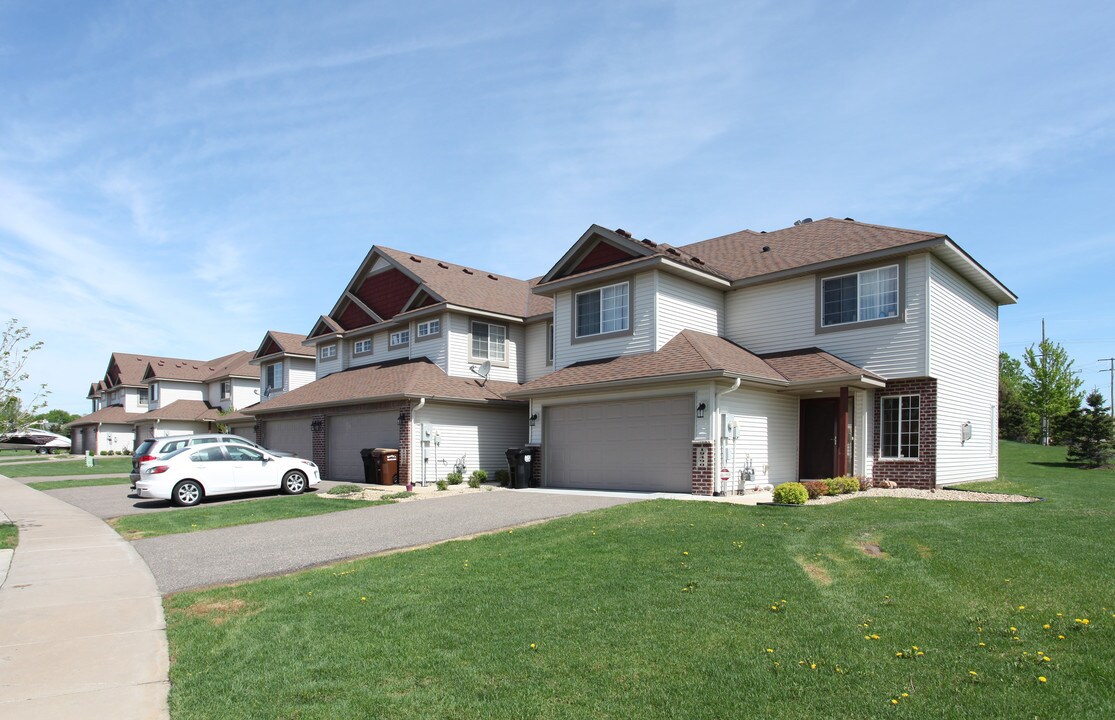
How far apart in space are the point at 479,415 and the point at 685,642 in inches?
725

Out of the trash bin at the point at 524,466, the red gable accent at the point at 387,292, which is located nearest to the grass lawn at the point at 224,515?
the trash bin at the point at 524,466

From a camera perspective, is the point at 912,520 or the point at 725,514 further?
the point at 725,514

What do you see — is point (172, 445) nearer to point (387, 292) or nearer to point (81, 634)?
point (387, 292)

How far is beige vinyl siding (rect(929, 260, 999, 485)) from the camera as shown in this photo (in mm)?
17891

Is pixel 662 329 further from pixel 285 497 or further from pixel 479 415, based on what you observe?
pixel 285 497

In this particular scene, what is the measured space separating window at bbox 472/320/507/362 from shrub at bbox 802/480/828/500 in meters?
12.6

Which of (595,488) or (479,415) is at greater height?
(479,415)

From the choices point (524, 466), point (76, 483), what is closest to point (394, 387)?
point (524, 466)

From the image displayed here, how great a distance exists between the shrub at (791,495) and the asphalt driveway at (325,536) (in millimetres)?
3199

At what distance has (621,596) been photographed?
7418 millimetres

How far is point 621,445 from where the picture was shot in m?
18.9

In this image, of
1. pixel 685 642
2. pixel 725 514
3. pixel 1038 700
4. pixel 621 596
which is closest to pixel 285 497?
pixel 725 514

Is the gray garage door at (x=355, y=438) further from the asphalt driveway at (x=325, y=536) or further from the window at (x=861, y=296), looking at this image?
the window at (x=861, y=296)

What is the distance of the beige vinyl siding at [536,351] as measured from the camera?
83.3 feet
